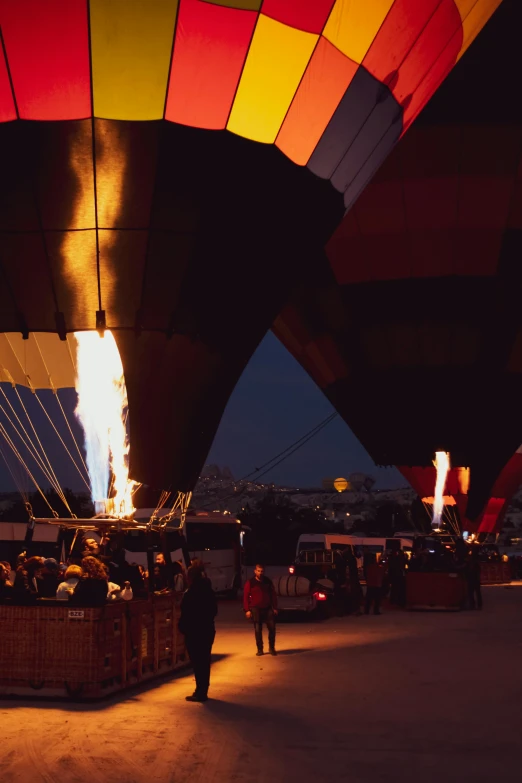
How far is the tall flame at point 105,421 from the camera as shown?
12414 mm

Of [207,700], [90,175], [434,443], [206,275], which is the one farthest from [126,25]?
[434,443]

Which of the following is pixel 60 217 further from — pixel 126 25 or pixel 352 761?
pixel 352 761

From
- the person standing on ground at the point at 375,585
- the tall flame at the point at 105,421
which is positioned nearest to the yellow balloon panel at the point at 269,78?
the tall flame at the point at 105,421

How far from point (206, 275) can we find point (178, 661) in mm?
3983

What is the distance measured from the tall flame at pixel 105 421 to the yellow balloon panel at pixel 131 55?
8.37ft

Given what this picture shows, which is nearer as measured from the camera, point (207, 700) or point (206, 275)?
point (207, 700)

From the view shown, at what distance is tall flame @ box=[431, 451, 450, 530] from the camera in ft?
92.8

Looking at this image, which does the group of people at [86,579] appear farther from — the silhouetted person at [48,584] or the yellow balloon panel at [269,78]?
the yellow balloon panel at [269,78]

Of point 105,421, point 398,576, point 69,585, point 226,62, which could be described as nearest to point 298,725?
point 69,585

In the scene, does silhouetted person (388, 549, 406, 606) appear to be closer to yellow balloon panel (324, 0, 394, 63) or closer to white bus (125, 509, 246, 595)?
white bus (125, 509, 246, 595)

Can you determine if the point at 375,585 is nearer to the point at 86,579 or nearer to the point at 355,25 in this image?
the point at 355,25

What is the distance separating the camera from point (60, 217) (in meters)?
11.0

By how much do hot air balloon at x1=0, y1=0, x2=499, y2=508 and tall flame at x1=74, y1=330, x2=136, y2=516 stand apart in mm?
193

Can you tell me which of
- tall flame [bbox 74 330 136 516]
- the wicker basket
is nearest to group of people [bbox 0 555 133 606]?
the wicker basket
